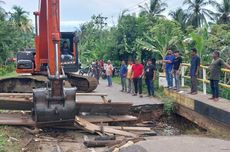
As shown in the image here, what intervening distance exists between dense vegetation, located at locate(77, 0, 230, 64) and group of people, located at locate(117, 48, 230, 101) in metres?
→ 2.71

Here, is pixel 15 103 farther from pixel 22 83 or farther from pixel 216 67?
pixel 216 67

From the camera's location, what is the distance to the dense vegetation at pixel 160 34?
2305 cm

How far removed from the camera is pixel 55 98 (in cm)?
1172

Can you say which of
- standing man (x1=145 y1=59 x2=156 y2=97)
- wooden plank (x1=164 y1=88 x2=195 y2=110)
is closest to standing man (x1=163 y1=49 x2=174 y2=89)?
wooden plank (x1=164 y1=88 x2=195 y2=110)

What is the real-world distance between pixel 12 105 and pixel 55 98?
2062 mm

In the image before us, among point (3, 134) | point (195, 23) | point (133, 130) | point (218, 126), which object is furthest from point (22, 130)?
point (195, 23)

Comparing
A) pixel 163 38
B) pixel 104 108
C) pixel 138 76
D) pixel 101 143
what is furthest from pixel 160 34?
pixel 101 143

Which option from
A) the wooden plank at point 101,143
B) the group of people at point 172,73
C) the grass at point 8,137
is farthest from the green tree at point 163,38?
the wooden plank at point 101,143

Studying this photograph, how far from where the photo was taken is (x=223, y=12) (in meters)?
55.9

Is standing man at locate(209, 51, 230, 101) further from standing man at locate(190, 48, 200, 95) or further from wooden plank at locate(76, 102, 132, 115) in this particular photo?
wooden plank at locate(76, 102, 132, 115)

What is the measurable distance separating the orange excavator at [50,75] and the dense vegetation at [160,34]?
5.69m

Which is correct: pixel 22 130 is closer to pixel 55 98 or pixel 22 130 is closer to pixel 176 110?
pixel 55 98

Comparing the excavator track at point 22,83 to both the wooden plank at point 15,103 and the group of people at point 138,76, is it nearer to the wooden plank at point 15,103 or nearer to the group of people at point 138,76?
the wooden plank at point 15,103

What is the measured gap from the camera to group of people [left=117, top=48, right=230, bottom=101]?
46.5 feet
